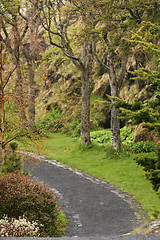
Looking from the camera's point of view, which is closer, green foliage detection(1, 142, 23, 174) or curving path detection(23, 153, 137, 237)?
curving path detection(23, 153, 137, 237)

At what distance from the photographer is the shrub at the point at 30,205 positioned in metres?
8.02

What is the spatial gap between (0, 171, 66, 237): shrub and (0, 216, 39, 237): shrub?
384 millimetres

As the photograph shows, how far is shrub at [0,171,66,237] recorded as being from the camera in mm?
8023

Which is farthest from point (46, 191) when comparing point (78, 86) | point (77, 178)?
point (78, 86)

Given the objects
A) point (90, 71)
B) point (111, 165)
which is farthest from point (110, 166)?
point (90, 71)

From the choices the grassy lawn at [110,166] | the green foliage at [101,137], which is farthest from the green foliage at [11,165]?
the green foliage at [101,137]

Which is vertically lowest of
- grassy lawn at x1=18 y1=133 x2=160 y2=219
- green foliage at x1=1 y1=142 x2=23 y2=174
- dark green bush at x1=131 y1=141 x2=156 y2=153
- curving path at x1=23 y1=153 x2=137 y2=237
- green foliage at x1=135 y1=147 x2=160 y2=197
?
curving path at x1=23 y1=153 x2=137 y2=237

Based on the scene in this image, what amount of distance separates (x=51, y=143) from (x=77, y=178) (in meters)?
8.59

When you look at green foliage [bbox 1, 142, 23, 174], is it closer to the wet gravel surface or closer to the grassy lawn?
the wet gravel surface

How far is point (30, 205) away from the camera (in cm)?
811

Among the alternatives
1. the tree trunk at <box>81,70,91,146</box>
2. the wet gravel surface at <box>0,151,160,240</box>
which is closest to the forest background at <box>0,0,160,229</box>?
the tree trunk at <box>81,70,91,146</box>

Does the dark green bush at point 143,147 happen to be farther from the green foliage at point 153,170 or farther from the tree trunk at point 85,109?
the green foliage at point 153,170

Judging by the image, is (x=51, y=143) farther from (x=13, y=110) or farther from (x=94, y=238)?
(x=94, y=238)

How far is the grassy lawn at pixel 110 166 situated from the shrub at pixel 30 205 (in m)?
2.46
